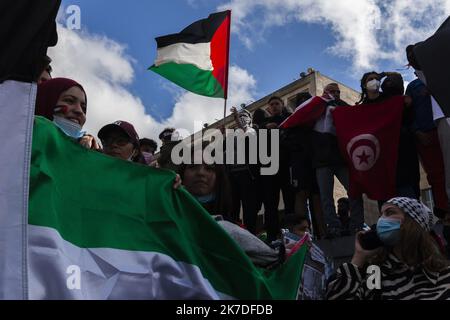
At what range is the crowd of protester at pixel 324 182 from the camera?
3.26m

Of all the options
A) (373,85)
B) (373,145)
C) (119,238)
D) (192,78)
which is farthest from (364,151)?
(119,238)

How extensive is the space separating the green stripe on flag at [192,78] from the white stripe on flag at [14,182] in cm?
471

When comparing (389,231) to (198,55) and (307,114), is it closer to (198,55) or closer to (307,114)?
(307,114)

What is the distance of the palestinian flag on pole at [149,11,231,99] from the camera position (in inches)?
287

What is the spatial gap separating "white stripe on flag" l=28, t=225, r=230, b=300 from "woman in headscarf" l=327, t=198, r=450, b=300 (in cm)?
91

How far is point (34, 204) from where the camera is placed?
8.07 ft

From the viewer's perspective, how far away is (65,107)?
11.3 ft

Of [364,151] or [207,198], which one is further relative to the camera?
[364,151]

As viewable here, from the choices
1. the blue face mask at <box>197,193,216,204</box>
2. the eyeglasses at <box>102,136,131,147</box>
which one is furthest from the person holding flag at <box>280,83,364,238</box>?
the eyeglasses at <box>102,136,131,147</box>

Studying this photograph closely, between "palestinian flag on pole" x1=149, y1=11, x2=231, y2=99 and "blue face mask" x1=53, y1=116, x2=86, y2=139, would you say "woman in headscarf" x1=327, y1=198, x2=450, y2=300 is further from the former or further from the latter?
"palestinian flag on pole" x1=149, y1=11, x2=231, y2=99

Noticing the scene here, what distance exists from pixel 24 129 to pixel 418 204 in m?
2.45

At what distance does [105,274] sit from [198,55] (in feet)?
17.6

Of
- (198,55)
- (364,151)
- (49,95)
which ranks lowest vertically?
(364,151)

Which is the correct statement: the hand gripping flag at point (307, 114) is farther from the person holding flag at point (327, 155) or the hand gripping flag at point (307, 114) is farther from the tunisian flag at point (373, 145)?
the tunisian flag at point (373, 145)
